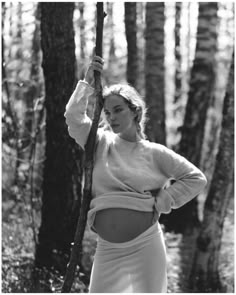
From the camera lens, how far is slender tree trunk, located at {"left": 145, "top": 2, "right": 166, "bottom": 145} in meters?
10.2

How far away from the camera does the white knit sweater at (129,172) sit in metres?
3.80

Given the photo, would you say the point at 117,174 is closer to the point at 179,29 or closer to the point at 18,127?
the point at 18,127

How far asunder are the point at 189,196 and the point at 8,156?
13.4ft

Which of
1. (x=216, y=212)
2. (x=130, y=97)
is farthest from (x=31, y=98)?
(x=130, y=97)

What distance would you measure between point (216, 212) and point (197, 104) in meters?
3.19

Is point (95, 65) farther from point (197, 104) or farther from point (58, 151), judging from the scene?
point (197, 104)

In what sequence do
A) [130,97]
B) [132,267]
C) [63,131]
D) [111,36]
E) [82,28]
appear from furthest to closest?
[111,36] < [82,28] < [63,131] < [130,97] < [132,267]

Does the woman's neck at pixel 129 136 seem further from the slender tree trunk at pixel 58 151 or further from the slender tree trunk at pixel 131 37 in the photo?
the slender tree trunk at pixel 131 37

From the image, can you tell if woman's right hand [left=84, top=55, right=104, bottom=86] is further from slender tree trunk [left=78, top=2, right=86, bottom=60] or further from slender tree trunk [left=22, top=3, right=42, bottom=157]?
slender tree trunk [left=78, top=2, right=86, bottom=60]

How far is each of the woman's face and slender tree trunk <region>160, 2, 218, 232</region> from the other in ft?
18.9

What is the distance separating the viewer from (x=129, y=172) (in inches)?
150

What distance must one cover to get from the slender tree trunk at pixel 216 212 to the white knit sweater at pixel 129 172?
9.99 ft

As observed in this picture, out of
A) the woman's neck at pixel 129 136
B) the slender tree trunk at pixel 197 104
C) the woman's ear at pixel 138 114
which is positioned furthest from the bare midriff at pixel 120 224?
the slender tree trunk at pixel 197 104

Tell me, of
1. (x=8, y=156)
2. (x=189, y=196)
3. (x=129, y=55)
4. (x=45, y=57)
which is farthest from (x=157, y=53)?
(x=189, y=196)
